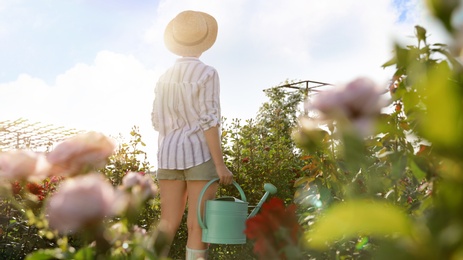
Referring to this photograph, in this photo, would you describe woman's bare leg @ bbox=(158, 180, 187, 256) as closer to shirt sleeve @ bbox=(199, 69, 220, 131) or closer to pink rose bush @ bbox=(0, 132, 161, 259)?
shirt sleeve @ bbox=(199, 69, 220, 131)

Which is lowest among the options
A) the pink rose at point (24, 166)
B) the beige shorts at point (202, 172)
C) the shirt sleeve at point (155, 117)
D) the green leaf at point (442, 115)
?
the beige shorts at point (202, 172)

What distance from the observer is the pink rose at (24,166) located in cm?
76

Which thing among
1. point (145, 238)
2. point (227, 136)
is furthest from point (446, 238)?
point (227, 136)

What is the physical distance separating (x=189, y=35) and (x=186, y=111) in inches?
19.1

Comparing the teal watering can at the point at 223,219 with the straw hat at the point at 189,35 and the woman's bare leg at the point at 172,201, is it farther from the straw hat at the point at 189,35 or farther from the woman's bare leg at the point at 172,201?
the straw hat at the point at 189,35

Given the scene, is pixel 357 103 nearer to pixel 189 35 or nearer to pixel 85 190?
pixel 85 190

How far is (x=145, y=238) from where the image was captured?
2.96ft

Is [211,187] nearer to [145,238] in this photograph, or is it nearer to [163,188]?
[163,188]

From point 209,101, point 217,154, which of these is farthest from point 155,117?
point 217,154

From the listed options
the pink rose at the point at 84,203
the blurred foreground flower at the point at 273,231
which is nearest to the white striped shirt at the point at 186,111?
the blurred foreground flower at the point at 273,231

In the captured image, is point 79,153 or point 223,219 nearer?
point 79,153

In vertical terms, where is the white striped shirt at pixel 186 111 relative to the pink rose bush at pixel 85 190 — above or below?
above

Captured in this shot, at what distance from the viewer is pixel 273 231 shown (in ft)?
2.83

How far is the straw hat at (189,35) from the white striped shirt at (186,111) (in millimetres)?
111
